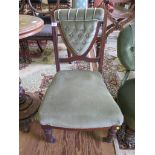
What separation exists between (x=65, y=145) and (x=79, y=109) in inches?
18.5

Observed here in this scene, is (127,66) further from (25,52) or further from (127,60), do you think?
(25,52)

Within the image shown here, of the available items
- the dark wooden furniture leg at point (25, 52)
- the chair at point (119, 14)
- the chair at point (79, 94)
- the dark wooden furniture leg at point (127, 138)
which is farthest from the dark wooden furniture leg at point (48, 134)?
the dark wooden furniture leg at point (25, 52)

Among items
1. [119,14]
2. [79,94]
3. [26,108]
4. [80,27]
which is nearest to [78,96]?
[79,94]

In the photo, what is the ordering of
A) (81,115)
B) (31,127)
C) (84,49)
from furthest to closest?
(31,127) → (84,49) → (81,115)

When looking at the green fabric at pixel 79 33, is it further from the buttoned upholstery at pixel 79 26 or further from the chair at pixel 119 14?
the chair at pixel 119 14

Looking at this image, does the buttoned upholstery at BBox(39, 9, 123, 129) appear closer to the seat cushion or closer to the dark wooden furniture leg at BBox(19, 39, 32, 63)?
the seat cushion

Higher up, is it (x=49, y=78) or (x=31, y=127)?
(x=49, y=78)

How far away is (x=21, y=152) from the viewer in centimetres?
151

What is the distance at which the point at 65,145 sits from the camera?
155 cm

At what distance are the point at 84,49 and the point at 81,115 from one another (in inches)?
23.9

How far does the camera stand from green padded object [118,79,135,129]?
136 cm
